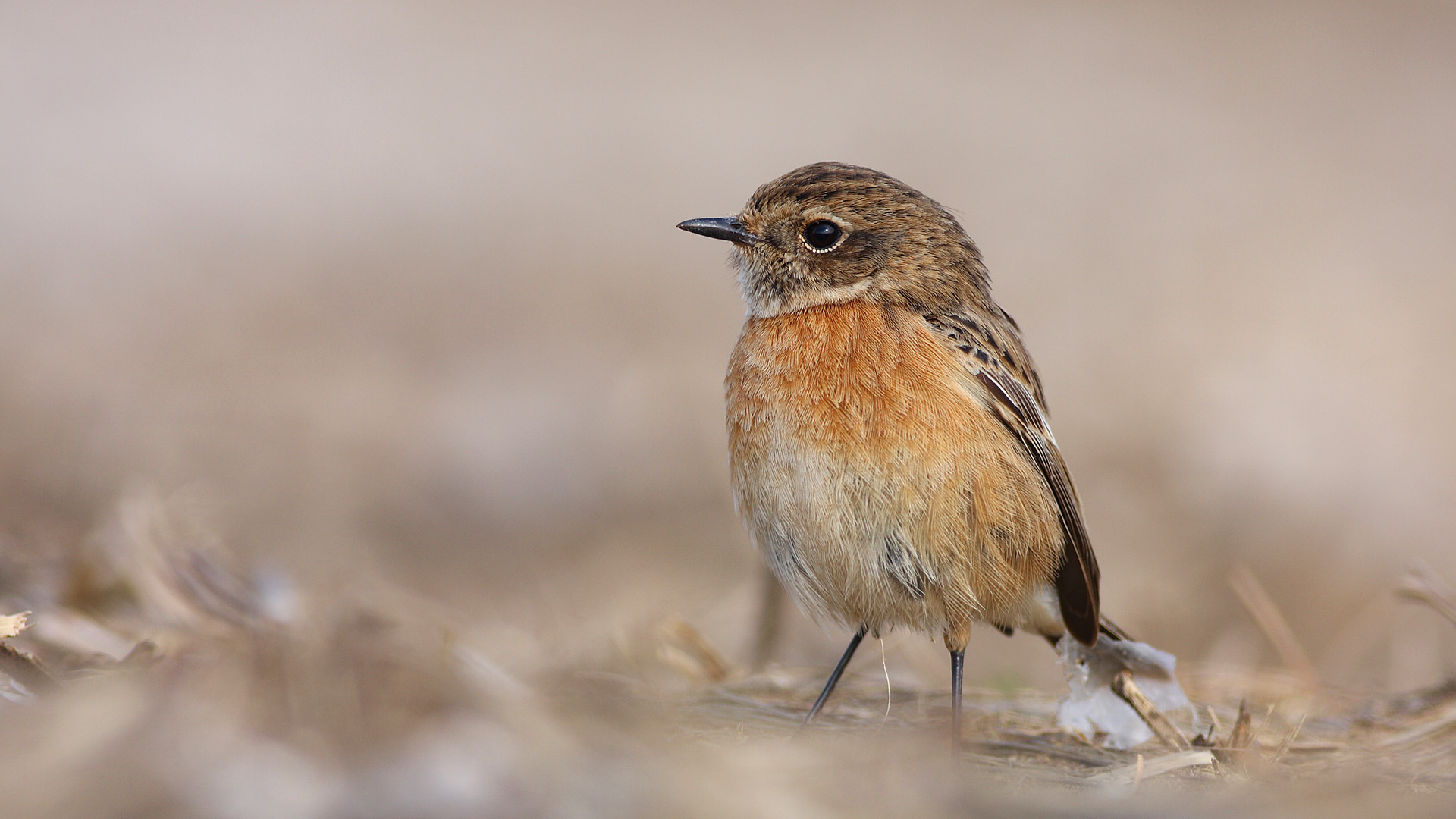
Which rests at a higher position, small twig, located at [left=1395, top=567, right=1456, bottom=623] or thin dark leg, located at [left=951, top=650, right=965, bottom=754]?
small twig, located at [left=1395, top=567, right=1456, bottom=623]

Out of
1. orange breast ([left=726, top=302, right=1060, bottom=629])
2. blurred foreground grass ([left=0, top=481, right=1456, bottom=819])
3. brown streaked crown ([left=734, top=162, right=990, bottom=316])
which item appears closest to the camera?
blurred foreground grass ([left=0, top=481, right=1456, bottom=819])

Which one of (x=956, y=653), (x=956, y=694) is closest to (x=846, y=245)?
(x=956, y=653)

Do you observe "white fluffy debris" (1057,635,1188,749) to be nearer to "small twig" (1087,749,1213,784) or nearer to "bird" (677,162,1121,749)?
"bird" (677,162,1121,749)

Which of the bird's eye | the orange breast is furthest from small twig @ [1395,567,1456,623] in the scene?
the bird's eye

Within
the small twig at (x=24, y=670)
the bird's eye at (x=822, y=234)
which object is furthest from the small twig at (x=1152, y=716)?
the small twig at (x=24, y=670)

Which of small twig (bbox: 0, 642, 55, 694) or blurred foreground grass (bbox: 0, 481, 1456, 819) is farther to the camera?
small twig (bbox: 0, 642, 55, 694)

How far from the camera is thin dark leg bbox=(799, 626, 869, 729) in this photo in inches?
190

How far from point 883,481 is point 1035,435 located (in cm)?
90

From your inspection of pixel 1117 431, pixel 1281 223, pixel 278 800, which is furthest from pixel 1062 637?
pixel 1281 223

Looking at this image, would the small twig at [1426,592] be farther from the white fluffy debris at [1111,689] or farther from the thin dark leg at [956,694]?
the thin dark leg at [956,694]

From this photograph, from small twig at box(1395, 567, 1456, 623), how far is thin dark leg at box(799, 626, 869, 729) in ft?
6.97

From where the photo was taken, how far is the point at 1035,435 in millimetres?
5199

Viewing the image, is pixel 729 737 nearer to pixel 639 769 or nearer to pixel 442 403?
pixel 639 769

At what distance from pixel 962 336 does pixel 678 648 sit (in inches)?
73.4
